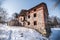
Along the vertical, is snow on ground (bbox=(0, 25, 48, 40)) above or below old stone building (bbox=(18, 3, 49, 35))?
below

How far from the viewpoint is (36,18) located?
1690 mm

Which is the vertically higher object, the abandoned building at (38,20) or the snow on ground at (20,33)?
the abandoned building at (38,20)

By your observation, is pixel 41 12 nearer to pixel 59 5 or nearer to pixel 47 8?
pixel 47 8

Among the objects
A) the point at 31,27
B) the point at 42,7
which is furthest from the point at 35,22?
the point at 42,7

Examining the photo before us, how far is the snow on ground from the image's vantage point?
1.65m

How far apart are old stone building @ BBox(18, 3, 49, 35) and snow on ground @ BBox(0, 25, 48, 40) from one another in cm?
5

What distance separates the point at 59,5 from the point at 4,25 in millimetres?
713

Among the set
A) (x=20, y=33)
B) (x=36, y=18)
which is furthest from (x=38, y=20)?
(x=20, y=33)

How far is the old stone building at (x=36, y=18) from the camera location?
1671 mm

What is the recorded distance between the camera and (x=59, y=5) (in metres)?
1.76

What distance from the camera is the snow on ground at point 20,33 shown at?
5.40 ft

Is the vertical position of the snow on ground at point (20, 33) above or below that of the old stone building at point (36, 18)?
below

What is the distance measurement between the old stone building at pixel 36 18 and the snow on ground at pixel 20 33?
0.05 m

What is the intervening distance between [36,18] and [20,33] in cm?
26
